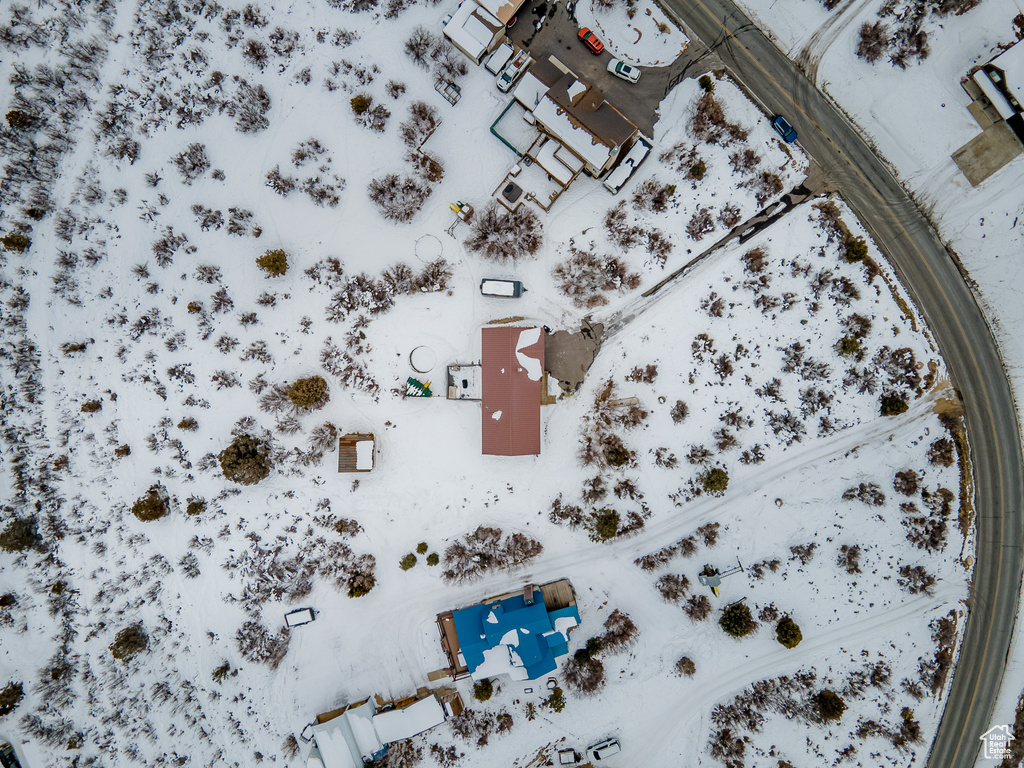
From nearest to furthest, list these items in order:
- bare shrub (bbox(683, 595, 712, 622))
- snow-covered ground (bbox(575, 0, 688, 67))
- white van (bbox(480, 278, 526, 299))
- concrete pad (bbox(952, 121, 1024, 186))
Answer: concrete pad (bbox(952, 121, 1024, 186)) → snow-covered ground (bbox(575, 0, 688, 67)) → white van (bbox(480, 278, 526, 299)) → bare shrub (bbox(683, 595, 712, 622))

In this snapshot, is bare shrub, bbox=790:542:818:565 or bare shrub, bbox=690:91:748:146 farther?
bare shrub, bbox=790:542:818:565

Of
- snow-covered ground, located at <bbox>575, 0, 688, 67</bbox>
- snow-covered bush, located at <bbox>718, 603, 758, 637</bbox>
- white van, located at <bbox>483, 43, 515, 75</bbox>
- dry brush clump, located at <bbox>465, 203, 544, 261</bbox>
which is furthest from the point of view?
dry brush clump, located at <bbox>465, 203, 544, 261</bbox>

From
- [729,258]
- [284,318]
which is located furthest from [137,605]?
[729,258]

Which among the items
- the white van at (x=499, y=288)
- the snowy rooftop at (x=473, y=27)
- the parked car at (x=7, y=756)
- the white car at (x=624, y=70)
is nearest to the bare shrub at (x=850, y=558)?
the white van at (x=499, y=288)

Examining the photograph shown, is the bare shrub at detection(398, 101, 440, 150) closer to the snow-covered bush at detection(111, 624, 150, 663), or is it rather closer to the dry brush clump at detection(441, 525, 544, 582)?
the dry brush clump at detection(441, 525, 544, 582)

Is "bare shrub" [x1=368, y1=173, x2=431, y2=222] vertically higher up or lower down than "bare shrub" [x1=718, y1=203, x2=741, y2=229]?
higher up

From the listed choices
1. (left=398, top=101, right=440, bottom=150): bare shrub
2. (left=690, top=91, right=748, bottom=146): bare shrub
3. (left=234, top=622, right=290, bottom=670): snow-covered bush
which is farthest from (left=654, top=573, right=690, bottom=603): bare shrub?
(left=398, top=101, right=440, bottom=150): bare shrub
